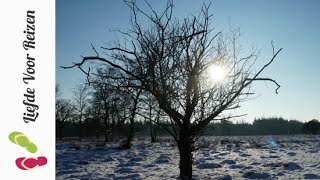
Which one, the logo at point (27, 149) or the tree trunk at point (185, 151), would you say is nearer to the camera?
the logo at point (27, 149)

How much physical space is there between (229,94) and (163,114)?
1.79 metres

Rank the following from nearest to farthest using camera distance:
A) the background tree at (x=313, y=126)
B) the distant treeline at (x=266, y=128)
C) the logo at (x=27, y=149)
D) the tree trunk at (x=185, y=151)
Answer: the logo at (x=27, y=149) → the tree trunk at (x=185, y=151) → the background tree at (x=313, y=126) → the distant treeline at (x=266, y=128)

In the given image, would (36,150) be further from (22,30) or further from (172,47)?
(172,47)

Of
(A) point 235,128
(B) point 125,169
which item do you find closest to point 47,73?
(B) point 125,169

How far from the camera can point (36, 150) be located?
3.58 metres

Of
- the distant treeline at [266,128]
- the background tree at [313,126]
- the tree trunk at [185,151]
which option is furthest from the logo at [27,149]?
the distant treeline at [266,128]

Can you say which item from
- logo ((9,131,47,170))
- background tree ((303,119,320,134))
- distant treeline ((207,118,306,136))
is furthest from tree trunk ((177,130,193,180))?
distant treeline ((207,118,306,136))

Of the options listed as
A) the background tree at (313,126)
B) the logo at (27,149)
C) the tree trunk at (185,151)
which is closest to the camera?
the logo at (27,149)

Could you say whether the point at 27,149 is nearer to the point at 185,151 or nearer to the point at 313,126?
the point at 185,151

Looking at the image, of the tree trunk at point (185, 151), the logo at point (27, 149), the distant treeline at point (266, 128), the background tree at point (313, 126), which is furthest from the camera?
the distant treeline at point (266, 128)

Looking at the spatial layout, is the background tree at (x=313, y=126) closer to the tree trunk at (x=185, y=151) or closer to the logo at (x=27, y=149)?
the tree trunk at (x=185, y=151)

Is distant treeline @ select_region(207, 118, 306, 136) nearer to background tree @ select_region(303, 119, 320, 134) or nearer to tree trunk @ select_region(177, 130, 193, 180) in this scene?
background tree @ select_region(303, 119, 320, 134)

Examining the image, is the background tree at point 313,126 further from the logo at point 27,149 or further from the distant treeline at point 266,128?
the logo at point 27,149

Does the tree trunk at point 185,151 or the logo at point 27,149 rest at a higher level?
the logo at point 27,149
